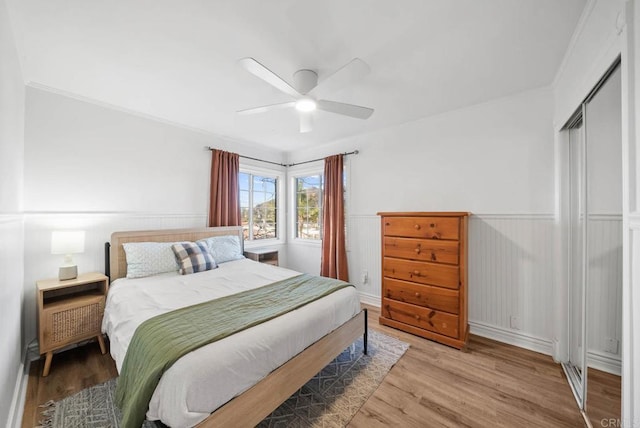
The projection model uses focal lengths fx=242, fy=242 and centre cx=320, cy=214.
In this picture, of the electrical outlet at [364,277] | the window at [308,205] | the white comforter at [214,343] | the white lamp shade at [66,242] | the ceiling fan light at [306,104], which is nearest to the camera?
the white comforter at [214,343]

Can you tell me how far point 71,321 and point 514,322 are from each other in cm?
421

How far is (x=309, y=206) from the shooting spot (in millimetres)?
4598

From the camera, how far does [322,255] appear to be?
4039mm

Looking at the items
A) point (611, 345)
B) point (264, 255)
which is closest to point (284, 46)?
point (611, 345)

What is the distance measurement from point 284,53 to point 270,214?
10.6 feet

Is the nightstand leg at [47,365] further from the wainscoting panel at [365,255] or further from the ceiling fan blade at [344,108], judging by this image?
the wainscoting panel at [365,255]

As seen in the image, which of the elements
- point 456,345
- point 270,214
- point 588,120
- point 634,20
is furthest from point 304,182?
point 634,20

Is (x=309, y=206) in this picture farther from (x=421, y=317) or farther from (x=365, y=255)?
(x=421, y=317)

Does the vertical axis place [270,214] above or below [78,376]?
above

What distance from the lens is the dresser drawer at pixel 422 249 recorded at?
7.97ft

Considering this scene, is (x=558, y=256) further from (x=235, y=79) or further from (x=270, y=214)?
(x=270, y=214)

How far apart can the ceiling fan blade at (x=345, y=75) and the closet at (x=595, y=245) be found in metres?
1.28

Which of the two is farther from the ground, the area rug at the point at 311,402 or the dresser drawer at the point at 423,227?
the dresser drawer at the point at 423,227

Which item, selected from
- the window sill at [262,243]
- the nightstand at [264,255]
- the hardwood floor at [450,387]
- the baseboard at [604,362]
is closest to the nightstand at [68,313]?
the hardwood floor at [450,387]
